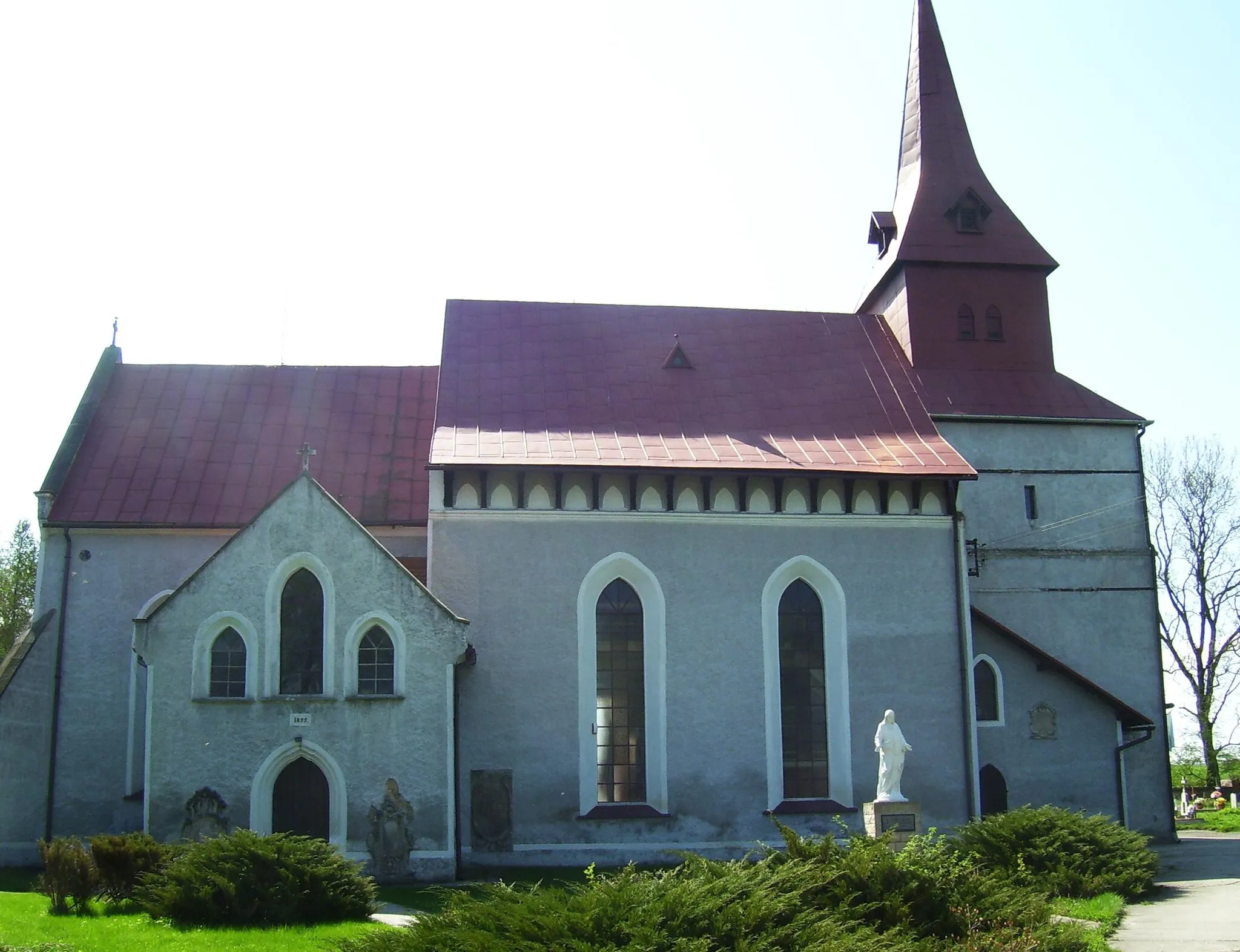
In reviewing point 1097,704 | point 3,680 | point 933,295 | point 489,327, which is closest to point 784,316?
point 933,295

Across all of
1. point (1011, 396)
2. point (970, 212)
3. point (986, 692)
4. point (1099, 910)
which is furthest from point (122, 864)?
point (970, 212)

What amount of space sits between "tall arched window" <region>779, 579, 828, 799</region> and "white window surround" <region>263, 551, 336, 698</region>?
286 inches

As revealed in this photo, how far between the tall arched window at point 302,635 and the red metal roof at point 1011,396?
12662 mm

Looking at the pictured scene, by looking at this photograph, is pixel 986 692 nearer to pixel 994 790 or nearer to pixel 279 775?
pixel 994 790

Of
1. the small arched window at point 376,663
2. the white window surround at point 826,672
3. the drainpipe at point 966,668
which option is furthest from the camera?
the drainpipe at point 966,668

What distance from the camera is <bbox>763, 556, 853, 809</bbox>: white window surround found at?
2017cm

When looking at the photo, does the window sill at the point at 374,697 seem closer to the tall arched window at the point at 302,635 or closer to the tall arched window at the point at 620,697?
the tall arched window at the point at 302,635

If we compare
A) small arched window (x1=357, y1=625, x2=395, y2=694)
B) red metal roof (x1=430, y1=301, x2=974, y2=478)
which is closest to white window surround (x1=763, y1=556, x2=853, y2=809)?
red metal roof (x1=430, y1=301, x2=974, y2=478)

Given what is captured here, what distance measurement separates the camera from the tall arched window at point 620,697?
1988 cm

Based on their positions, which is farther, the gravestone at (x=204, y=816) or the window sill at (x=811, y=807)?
the window sill at (x=811, y=807)

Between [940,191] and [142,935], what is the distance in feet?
71.7

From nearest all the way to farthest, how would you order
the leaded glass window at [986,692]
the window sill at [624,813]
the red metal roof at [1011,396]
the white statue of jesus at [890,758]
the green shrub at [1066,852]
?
1. the green shrub at [1066,852]
2. the white statue of jesus at [890,758]
3. the window sill at [624,813]
4. the leaded glass window at [986,692]
5. the red metal roof at [1011,396]

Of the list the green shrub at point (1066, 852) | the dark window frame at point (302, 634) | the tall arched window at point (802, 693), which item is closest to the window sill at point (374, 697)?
the dark window frame at point (302, 634)

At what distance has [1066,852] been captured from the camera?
16.4 metres
